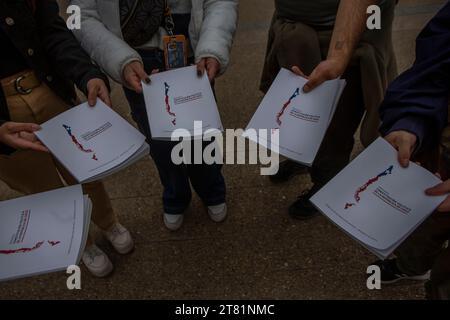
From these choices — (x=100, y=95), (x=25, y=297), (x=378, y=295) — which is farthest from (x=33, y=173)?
(x=378, y=295)

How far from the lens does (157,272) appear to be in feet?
6.51

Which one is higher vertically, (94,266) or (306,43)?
(306,43)

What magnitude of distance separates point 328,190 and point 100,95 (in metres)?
0.93

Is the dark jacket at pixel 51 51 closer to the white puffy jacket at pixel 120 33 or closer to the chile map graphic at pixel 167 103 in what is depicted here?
the white puffy jacket at pixel 120 33

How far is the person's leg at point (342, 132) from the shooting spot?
5.34ft

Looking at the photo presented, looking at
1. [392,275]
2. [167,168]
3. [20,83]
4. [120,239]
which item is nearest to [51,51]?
[20,83]

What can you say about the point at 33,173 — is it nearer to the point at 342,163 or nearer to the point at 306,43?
the point at 306,43

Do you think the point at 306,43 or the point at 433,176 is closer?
the point at 433,176

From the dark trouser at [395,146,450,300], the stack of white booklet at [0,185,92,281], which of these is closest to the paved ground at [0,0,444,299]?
the dark trouser at [395,146,450,300]

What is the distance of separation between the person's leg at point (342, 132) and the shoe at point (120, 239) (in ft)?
3.49

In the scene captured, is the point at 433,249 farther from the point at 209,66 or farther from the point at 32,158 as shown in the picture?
the point at 32,158

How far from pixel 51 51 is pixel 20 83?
0.57 feet

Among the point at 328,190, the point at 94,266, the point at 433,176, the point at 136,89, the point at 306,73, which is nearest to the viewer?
the point at 433,176

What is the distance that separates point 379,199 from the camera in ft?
3.80
